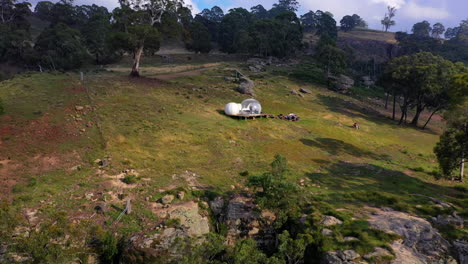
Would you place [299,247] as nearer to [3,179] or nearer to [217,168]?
[217,168]

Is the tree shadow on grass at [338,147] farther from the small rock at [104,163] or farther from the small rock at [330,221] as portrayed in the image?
the small rock at [104,163]

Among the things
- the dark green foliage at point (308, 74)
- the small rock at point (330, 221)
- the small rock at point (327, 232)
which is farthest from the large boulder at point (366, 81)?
the small rock at point (327, 232)

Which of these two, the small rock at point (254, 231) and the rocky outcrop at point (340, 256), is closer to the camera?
the rocky outcrop at point (340, 256)

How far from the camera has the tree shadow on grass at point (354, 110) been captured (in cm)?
6234

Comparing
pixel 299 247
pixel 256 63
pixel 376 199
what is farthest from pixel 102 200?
pixel 256 63

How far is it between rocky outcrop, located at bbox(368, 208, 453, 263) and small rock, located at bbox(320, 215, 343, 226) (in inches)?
94.5

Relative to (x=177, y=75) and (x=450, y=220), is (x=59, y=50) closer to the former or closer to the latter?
(x=177, y=75)

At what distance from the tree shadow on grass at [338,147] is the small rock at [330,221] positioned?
1965cm

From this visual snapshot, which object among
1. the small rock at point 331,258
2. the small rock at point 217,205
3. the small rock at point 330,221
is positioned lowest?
the small rock at point 217,205

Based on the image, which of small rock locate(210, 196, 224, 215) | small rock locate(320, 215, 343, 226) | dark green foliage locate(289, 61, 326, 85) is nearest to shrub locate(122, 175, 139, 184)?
small rock locate(210, 196, 224, 215)

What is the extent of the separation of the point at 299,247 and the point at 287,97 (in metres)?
53.8

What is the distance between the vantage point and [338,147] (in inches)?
1640

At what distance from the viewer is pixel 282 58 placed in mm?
115438

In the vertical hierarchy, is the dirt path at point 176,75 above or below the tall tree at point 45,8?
below
